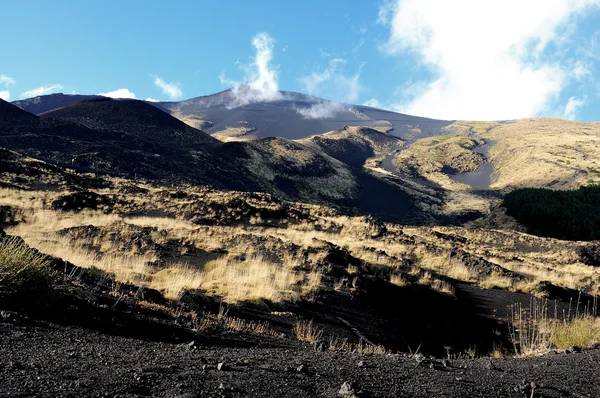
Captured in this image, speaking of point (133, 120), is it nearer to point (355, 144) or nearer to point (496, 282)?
point (355, 144)

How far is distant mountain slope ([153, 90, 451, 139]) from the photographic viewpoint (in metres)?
142

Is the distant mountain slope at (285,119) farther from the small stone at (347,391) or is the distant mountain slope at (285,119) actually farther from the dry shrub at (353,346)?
the small stone at (347,391)

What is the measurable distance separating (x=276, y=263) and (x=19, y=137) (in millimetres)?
50044

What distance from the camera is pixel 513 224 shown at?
44562 millimetres

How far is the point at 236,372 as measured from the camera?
3738 mm

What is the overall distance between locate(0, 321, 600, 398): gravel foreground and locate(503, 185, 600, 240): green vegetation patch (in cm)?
4183

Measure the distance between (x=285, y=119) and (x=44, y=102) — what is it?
86.3 meters

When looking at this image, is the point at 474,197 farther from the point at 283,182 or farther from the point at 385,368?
the point at 385,368

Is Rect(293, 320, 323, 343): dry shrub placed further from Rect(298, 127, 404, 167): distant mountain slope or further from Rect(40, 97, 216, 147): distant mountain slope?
Result: Rect(298, 127, 404, 167): distant mountain slope

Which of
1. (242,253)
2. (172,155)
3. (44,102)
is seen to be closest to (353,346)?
(242,253)

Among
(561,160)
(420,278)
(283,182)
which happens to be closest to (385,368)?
(420,278)

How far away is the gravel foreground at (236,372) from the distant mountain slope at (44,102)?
15609 centimetres

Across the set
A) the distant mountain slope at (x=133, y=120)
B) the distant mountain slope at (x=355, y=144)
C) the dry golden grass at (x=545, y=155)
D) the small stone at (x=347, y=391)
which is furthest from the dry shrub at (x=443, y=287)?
the distant mountain slope at (x=355, y=144)

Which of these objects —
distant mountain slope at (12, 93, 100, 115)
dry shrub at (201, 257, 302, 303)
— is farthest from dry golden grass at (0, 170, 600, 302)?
distant mountain slope at (12, 93, 100, 115)
